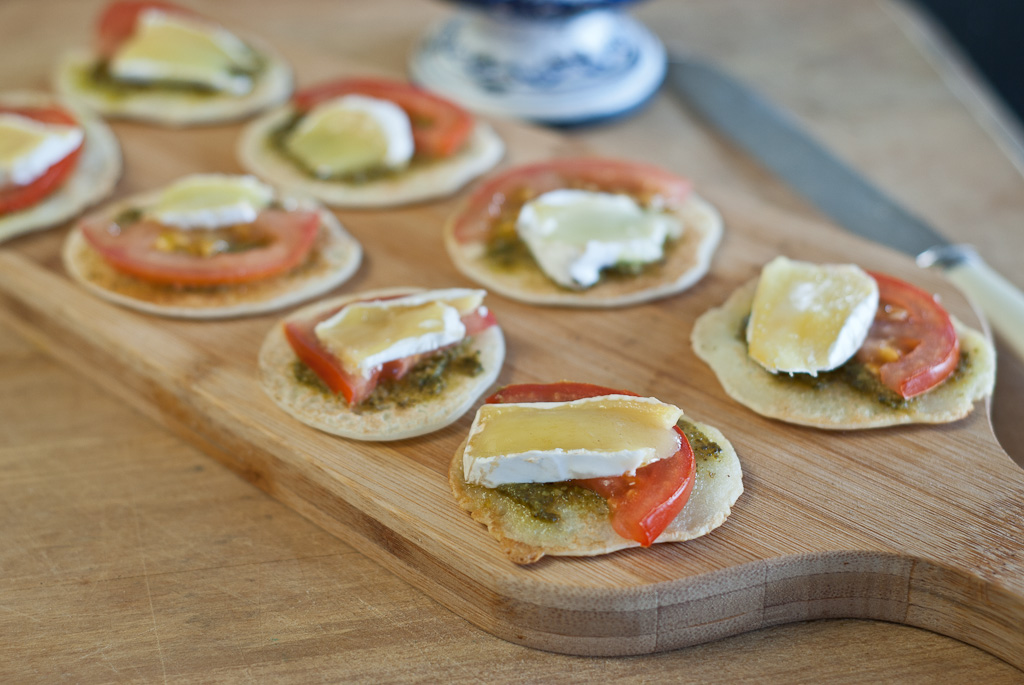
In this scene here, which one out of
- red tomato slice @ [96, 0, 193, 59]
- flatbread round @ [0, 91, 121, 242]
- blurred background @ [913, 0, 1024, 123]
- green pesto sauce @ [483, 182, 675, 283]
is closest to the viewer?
green pesto sauce @ [483, 182, 675, 283]

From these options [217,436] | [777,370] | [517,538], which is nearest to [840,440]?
[777,370]

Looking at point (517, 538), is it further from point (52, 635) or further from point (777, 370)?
point (52, 635)

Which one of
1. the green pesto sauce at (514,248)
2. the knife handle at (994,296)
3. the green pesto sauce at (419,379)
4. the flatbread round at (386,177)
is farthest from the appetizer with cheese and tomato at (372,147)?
the knife handle at (994,296)

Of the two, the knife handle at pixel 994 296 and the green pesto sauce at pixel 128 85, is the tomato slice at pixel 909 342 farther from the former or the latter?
the green pesto sauce at pixel 128 85

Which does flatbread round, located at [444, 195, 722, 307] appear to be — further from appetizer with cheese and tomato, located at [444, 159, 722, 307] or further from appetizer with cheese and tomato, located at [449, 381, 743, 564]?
appetizer with cheese and tomato, located at [449, 381, 743, 564]

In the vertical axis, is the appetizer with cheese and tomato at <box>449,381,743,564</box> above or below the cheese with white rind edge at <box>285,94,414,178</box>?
below

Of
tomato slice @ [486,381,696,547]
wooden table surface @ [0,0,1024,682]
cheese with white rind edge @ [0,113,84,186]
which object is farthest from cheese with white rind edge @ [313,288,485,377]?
cheese with white rind edge @ [0,113,84,186]

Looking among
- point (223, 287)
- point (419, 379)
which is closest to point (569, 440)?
point (419, 379)
